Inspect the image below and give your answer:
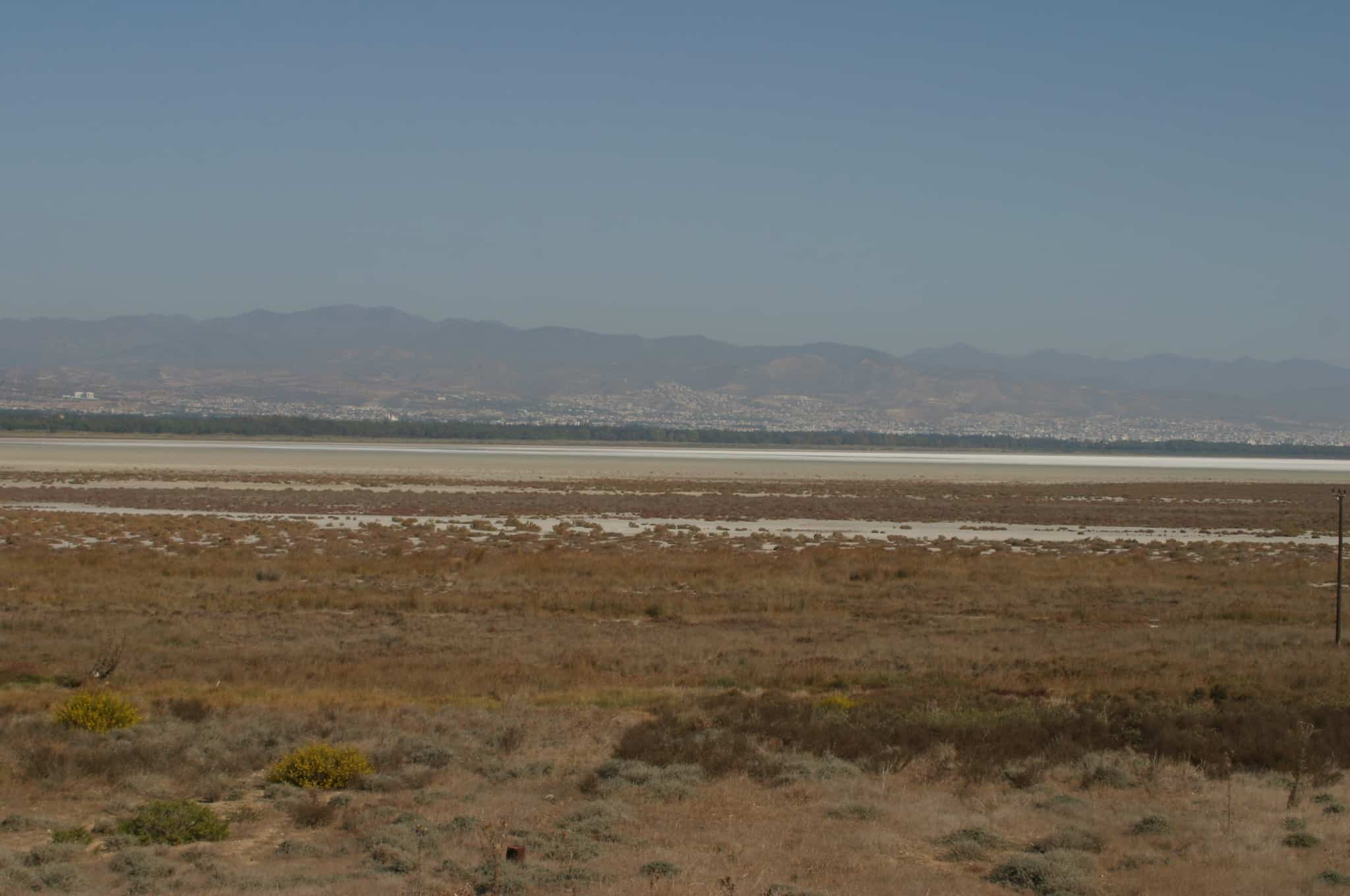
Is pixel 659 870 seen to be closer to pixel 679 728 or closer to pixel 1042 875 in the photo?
pixel 1042 875

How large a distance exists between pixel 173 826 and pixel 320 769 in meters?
1.51

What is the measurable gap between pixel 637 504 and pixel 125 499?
24192mm

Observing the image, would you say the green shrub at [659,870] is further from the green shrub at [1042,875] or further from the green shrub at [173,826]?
the green shrub at [173,826]

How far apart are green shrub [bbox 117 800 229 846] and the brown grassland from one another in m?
0.07

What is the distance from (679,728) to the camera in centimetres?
1178

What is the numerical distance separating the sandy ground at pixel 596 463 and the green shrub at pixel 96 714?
247ft

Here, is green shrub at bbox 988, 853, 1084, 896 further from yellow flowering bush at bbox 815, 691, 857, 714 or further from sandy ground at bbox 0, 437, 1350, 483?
sandy ground at bbox 0, 437, 1350, 483

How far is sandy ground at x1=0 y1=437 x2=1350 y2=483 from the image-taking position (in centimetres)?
9362

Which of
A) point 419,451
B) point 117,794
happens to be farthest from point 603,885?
point 419,451

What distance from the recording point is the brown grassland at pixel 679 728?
25.8 feet

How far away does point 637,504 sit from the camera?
Result: 194 ft

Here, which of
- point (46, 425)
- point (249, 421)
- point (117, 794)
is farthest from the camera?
point (249, 421)

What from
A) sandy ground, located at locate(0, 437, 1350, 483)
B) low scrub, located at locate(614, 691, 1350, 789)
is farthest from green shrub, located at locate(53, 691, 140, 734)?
sandy ground, located at locate(0, 437, 1350, 483)

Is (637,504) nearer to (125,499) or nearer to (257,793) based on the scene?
(125,499)
